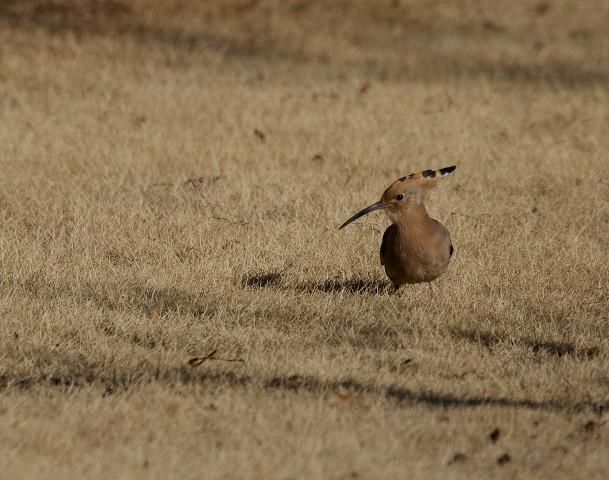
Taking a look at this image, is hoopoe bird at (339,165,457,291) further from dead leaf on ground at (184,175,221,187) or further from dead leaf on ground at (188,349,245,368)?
dead leaf on ground at (184,175,221,187)

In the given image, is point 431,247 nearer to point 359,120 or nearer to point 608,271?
point 608,271

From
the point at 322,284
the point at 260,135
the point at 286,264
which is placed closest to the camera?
the point at 322,284

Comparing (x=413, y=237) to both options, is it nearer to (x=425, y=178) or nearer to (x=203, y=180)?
(x=425, y=178)

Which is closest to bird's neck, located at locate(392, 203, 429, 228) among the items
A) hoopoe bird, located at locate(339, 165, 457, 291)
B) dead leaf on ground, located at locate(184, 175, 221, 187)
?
hoopoe bird, located at locate(339, 165, 457, 291)

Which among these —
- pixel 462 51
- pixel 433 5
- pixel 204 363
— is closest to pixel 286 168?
pixel 204 363

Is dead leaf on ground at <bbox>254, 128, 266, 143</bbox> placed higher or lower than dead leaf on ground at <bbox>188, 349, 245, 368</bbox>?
higher

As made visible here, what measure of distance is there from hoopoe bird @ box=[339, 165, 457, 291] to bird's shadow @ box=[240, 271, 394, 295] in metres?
0.32

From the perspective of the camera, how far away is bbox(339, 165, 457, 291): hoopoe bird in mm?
5867

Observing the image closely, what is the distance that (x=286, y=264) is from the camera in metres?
6.64

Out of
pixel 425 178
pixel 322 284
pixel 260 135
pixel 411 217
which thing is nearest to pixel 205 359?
pixel 322 284

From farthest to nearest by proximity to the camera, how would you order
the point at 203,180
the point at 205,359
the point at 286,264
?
the point at 203,180 → the point at 286,264 → the point at 205,359

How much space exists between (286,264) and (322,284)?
1.23ft

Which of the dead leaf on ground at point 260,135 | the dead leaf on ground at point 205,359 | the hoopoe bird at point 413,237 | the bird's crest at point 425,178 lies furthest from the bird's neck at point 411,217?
the dead leaf on ground at point 260,135

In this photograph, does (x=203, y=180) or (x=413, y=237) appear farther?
(x=203, y=180)
